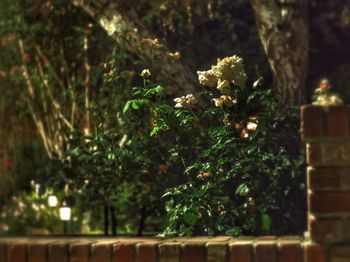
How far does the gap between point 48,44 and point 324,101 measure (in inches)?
278

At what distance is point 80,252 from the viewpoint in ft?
13.0

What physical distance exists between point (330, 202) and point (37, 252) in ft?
4.46

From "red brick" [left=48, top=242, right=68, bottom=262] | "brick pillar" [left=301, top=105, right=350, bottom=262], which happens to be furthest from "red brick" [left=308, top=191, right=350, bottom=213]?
"red brick" [left=48, top=242, right=68, bottom=262]

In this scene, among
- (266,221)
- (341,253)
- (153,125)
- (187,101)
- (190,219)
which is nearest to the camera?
(341,253)

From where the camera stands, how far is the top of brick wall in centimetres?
371

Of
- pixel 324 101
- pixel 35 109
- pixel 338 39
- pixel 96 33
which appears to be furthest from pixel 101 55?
pixel 324 101

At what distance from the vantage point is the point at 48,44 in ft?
34.5

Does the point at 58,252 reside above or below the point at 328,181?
below

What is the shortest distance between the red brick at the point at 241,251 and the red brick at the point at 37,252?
87cm

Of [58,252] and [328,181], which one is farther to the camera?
[58,252]

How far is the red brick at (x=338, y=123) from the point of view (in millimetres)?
3719

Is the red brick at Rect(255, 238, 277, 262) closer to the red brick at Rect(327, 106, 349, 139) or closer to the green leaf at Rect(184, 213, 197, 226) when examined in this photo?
the red brick at Rect(327, 106, 349, 139)

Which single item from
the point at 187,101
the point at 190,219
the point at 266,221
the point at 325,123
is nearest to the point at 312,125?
the point at 325,123

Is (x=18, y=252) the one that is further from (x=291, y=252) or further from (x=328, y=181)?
(x=328, y=181)
